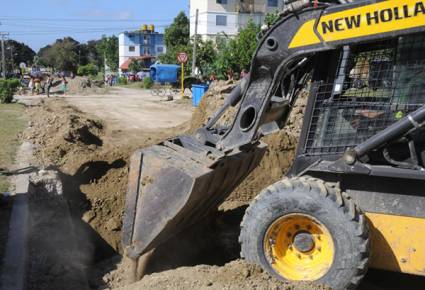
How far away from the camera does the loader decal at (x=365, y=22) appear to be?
3.92 meters

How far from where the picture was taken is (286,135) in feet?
29.8

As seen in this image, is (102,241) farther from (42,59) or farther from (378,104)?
(42,59)

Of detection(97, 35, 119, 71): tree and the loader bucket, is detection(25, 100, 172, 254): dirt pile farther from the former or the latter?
detection(97, 35, 119, 71): tree

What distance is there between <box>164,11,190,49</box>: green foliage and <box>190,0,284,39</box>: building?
3.95ft

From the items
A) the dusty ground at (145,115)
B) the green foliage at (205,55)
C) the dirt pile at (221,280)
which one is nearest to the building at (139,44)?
the green foliage at (205,55)

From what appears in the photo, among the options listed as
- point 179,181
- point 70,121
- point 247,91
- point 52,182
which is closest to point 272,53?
point 247,91

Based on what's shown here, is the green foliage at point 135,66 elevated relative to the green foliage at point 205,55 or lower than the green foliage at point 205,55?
lower

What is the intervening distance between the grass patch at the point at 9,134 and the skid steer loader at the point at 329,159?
364cm

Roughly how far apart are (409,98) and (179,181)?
211cm

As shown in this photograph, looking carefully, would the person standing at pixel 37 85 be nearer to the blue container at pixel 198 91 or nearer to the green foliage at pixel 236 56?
the green foliage at pixel 236 56

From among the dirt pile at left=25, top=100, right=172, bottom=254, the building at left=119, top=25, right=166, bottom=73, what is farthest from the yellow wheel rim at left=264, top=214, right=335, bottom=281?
the building at left=119, top=25, right=166, bottom=73

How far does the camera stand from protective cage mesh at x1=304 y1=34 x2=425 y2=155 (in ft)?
13.7

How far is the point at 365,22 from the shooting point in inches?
162

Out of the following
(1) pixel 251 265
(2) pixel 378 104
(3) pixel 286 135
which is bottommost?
(1) pixel 251 265
